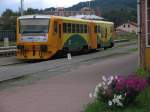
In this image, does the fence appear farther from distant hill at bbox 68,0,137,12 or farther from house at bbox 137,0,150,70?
distant hill at bbox 68,0,137,12

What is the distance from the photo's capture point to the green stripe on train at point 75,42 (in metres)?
38.1

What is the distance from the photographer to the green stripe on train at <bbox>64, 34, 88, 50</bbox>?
38.1 meters

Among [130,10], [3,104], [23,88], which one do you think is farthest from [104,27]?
[130,10]

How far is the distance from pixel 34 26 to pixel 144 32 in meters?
15.3

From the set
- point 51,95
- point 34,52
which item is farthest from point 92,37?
point 51,95

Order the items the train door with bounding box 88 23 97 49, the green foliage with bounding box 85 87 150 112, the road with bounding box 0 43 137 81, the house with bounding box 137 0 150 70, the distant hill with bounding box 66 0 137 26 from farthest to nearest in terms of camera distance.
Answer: the distant hill with bounding box 66 0 137 26 < the train door with bounding box 88 23 97 49 < the road with bounding box 0 43 137 81 < the house with bounding box 137 0 150 70 < the green foliage with bounding box 85 87 150 112

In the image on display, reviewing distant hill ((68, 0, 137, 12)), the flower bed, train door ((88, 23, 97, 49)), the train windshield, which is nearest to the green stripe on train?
train door ((88, 23, 97, 49))

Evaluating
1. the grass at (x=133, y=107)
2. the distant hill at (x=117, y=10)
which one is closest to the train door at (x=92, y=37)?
the grass at (x=133, y=107)

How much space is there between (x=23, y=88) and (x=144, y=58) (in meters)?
5.63

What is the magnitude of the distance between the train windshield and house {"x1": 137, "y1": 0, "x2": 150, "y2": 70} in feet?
48.0

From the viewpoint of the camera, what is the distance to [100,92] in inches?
446

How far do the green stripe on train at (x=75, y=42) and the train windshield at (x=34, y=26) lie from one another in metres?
2.97

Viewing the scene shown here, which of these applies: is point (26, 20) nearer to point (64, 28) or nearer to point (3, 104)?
point (64, 28)

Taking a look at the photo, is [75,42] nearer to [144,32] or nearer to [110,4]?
[144,32]
